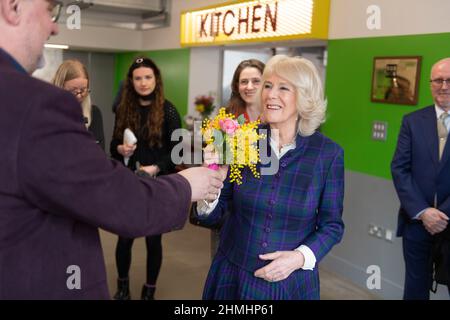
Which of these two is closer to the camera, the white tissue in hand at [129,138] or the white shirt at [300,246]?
the white shirt at [300,246]

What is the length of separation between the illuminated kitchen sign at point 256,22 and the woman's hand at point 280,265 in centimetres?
317

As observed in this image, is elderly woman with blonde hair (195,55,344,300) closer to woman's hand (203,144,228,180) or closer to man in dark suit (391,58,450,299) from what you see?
woman's hand (203,144,228,180)

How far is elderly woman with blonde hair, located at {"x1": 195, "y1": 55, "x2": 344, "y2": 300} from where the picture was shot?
75.4 inches

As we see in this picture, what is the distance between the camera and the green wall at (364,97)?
3.77 m

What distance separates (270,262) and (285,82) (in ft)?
2.51

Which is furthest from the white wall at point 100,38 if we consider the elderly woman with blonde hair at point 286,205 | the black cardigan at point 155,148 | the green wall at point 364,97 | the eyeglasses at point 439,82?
the elderly woman with blonde hair at point 286,205

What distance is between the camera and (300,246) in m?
1.91

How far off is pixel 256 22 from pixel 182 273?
288cm

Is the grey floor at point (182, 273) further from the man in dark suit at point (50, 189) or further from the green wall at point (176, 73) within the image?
the green wall at point (176, 73)

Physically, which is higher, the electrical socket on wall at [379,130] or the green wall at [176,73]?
the green wall at [176,73]

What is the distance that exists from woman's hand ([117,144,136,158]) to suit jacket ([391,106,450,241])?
1877 mm

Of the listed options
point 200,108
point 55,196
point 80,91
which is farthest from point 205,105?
point 55,196

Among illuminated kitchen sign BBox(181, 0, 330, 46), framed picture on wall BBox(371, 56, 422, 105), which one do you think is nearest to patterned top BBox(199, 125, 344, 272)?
framed picture on wall BBox(371, 56, 422, 105)
